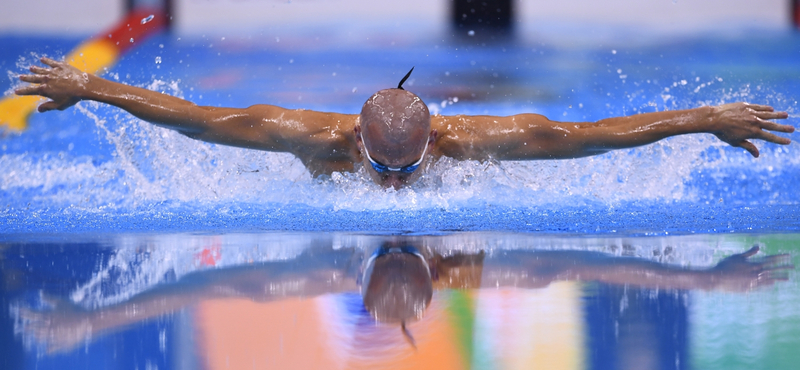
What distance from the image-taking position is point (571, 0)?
4879 millimetres

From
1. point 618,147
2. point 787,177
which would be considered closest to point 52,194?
point 618,147

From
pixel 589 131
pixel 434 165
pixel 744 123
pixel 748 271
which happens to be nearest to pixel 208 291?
pixel 748 271

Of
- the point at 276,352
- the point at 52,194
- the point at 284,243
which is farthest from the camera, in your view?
the point at 52,194

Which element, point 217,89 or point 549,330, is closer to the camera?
point 549,330

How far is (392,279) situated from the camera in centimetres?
133

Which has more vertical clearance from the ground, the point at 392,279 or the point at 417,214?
the point at 417,214

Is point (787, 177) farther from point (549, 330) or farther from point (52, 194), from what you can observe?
point (52, 194)

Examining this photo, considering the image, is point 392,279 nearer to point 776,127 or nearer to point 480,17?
point 776,127

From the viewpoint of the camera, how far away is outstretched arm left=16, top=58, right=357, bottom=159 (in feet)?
7.04

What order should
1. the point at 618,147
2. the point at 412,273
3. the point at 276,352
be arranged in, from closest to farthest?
the point at 276,352 → the point at 412,273 → the point at 618,147

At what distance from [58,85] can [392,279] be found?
140 centimetres

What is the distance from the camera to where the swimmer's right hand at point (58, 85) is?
212 cm

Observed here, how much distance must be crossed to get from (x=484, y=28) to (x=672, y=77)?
1.29m

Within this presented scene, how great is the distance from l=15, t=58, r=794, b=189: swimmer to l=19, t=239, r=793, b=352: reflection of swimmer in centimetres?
49
